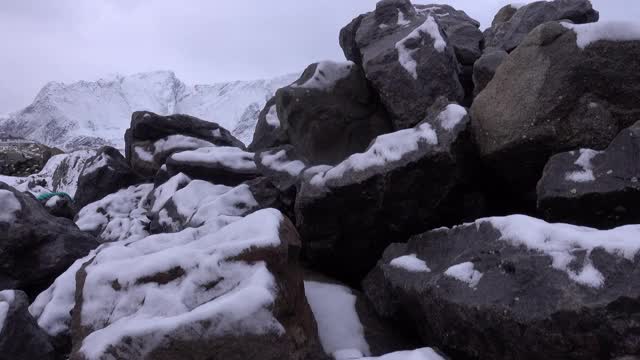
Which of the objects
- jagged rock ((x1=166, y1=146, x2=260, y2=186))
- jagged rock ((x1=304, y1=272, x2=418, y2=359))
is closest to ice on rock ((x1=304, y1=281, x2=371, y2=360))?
jagged rock ((x1=304, y1=272, x2=418, y2=359))

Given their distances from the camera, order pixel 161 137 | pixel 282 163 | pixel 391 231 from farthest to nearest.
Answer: pixel 161 137 < pixel 282 163 < pixel 391 231

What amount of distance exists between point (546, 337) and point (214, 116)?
96.9 m

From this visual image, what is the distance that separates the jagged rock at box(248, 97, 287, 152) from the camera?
9.08 metres

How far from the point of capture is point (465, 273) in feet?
13.2

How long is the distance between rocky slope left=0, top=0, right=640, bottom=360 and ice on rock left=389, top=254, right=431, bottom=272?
0.07 feet

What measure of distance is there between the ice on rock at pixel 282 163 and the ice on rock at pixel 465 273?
10.0 ft

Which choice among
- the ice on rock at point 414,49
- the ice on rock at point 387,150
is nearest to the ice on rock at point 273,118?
the ice on rock at point 414,49

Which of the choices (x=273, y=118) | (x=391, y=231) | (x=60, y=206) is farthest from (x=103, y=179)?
(x=391, y=231)

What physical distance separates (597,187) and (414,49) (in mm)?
3603

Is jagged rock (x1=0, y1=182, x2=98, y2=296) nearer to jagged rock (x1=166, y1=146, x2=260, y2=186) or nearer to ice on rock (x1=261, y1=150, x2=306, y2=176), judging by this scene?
jagged rock (x1=166, y1=146, x2=260, y2=186)

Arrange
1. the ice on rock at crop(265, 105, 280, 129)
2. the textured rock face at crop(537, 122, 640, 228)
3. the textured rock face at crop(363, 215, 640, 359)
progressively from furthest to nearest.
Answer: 1. the ice on rock at crop(265, 105, 280, 129)
2. the textured rock face at crop(537, 122, 640, 228)
3. the textured rock face at crop(363, 215, 640, 359)

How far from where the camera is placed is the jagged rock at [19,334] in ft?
15.5

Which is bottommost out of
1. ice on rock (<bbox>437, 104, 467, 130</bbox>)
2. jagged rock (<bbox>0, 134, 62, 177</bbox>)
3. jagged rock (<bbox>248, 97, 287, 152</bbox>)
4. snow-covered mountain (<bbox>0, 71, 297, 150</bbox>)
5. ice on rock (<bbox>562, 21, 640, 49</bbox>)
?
snow-covered mountain (<bbox>0, 71, 297, 150</bbox>)

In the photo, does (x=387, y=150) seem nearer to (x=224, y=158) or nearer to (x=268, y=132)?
(x=224, y=158)
